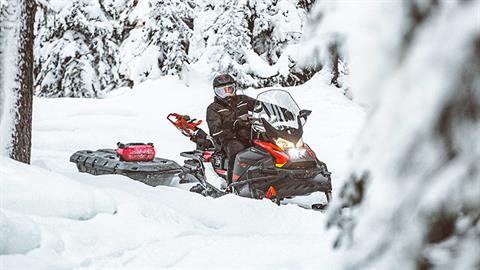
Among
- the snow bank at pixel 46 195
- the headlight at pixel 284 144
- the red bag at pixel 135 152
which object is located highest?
the red bag at pixel 135 152

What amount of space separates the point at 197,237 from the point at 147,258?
49 centimetres

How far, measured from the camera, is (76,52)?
23.2 metres

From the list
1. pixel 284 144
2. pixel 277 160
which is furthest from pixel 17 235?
pixel 284 144

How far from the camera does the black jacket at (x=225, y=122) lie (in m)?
7.90

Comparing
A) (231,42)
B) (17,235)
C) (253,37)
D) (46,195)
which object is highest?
(253,37)

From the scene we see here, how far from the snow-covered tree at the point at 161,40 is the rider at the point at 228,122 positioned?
1400 centimetres

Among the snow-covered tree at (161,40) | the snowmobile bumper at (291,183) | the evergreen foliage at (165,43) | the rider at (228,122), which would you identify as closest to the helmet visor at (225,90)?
the rider at (228,122)

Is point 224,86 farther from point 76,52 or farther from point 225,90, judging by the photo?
point 76,52

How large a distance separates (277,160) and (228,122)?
1048 mm

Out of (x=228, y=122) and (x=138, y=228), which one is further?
(x=228, y=122)

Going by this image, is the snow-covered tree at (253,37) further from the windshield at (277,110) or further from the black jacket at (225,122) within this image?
the windshield at (277,110)

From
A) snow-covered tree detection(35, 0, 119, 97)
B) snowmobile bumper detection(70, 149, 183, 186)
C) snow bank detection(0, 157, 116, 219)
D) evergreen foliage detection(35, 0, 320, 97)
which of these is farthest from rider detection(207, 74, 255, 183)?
snow-covered tree detection(35, 0, 119, 97)

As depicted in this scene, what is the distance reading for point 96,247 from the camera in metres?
3.58

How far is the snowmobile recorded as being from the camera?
287 inches
